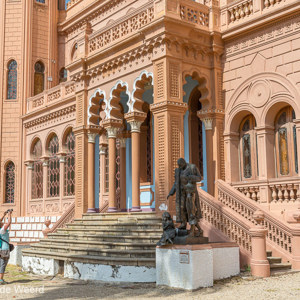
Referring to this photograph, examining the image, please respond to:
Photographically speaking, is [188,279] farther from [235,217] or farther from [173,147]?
[173,147]

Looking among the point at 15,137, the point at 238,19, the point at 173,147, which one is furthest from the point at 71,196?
the point at 238,19

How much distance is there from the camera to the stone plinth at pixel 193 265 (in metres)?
9.01

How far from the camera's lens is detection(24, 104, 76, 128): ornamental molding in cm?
2089

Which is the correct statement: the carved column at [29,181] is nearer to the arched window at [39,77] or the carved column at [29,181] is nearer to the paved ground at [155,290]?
the arched window at [39,77]

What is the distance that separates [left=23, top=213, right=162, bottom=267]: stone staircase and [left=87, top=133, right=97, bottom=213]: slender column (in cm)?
73

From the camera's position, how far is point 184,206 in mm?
9703

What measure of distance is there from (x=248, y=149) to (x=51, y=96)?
1197 cm

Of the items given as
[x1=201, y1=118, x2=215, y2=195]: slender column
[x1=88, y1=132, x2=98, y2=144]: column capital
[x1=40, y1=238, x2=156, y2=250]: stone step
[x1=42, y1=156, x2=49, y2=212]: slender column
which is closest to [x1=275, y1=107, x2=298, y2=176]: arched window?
[x1=201, y1=118, x2=215, y2=195]: slender column

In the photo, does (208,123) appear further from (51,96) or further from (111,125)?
(51,96)

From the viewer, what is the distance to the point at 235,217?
11031 millimetres

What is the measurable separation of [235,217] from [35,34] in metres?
17.8

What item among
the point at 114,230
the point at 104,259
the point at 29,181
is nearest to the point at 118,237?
the point at 114,230

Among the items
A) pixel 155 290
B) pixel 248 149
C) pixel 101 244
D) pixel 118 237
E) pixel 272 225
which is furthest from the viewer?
pixel 248 149

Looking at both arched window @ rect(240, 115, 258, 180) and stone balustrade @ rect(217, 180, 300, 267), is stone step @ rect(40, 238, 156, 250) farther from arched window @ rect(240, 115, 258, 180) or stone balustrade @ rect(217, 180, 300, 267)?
arched window @ rect(240, 115, 258, 180)
